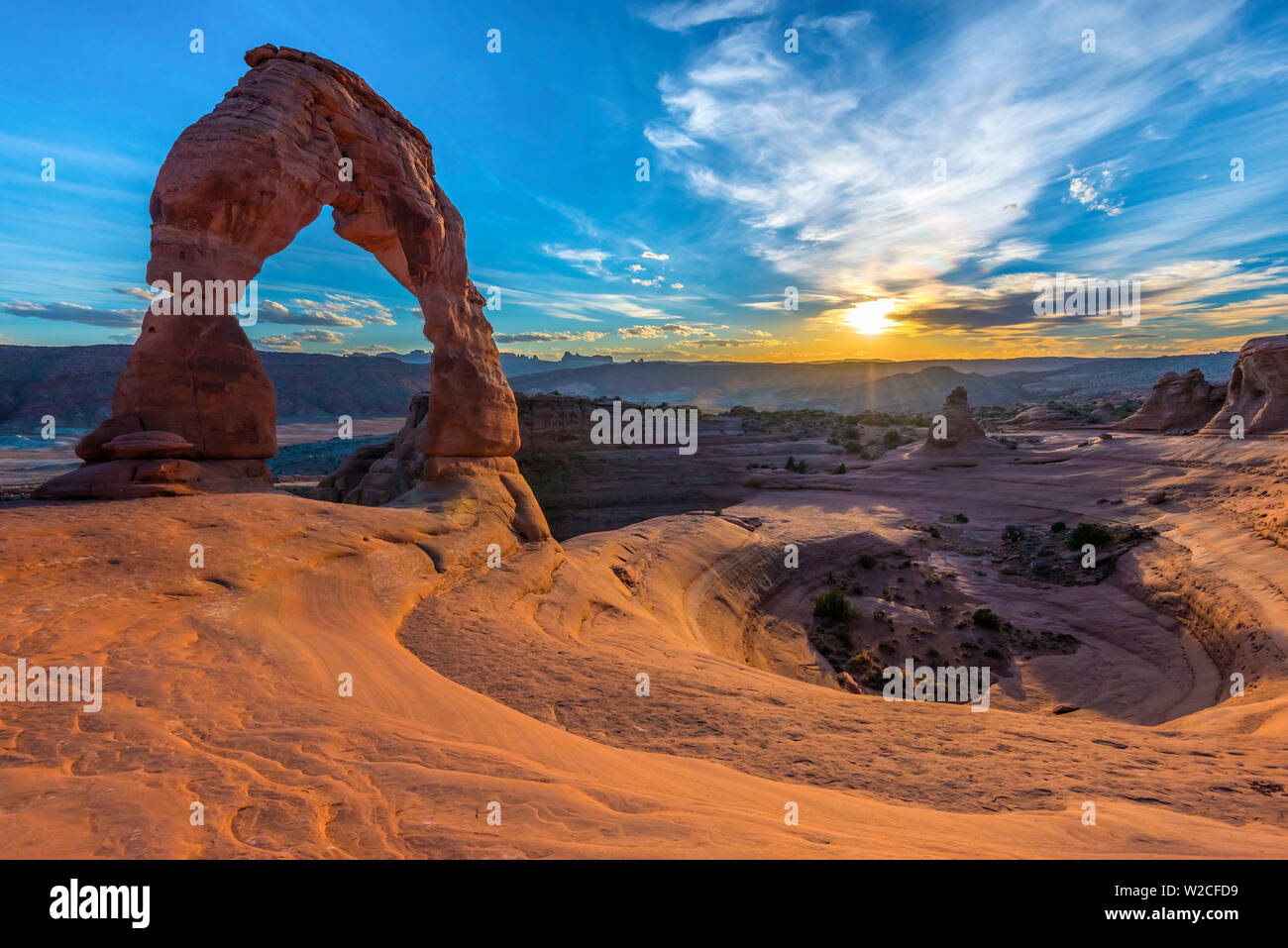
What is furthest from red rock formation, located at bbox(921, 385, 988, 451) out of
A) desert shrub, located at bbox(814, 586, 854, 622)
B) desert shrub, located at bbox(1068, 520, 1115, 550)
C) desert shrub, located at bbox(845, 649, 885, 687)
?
desert shrub, located at bbox(845, 649, 885, 687)

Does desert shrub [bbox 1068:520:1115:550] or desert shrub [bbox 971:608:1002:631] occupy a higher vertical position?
desert shrub [bbox 1068:520:1115:550]

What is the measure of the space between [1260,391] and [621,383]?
562 feet

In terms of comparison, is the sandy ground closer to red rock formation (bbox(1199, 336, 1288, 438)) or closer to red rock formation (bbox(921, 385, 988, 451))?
red rock formation (bbox(1199, 336, 1288, 438))

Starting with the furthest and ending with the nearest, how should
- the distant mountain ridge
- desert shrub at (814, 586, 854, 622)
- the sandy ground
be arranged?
the distant mountain ridge → desert shrub at (814, 586, 854, 622) → the sandy ground

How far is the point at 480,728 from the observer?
5000 mm

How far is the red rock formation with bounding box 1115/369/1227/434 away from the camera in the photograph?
35.4 meters

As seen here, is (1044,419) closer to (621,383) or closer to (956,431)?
(956,431)

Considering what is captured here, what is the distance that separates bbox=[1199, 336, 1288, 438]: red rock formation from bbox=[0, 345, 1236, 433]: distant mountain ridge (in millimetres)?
67039

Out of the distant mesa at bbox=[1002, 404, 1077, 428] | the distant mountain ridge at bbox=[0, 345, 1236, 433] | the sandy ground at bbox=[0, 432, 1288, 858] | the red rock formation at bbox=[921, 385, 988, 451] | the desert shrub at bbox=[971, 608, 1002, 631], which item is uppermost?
the distant mountain ridge at bbox=[0, 345, 1236, 433]

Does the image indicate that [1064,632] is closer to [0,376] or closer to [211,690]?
[211,690]

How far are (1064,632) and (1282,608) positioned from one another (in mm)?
4376

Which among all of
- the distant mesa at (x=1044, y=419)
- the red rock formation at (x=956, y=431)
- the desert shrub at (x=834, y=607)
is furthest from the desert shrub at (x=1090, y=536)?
the distant mesa at (x=1044, y=419)

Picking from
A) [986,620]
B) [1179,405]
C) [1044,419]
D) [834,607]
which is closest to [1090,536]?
[986,620]

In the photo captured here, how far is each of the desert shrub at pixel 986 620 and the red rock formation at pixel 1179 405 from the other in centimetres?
2958
